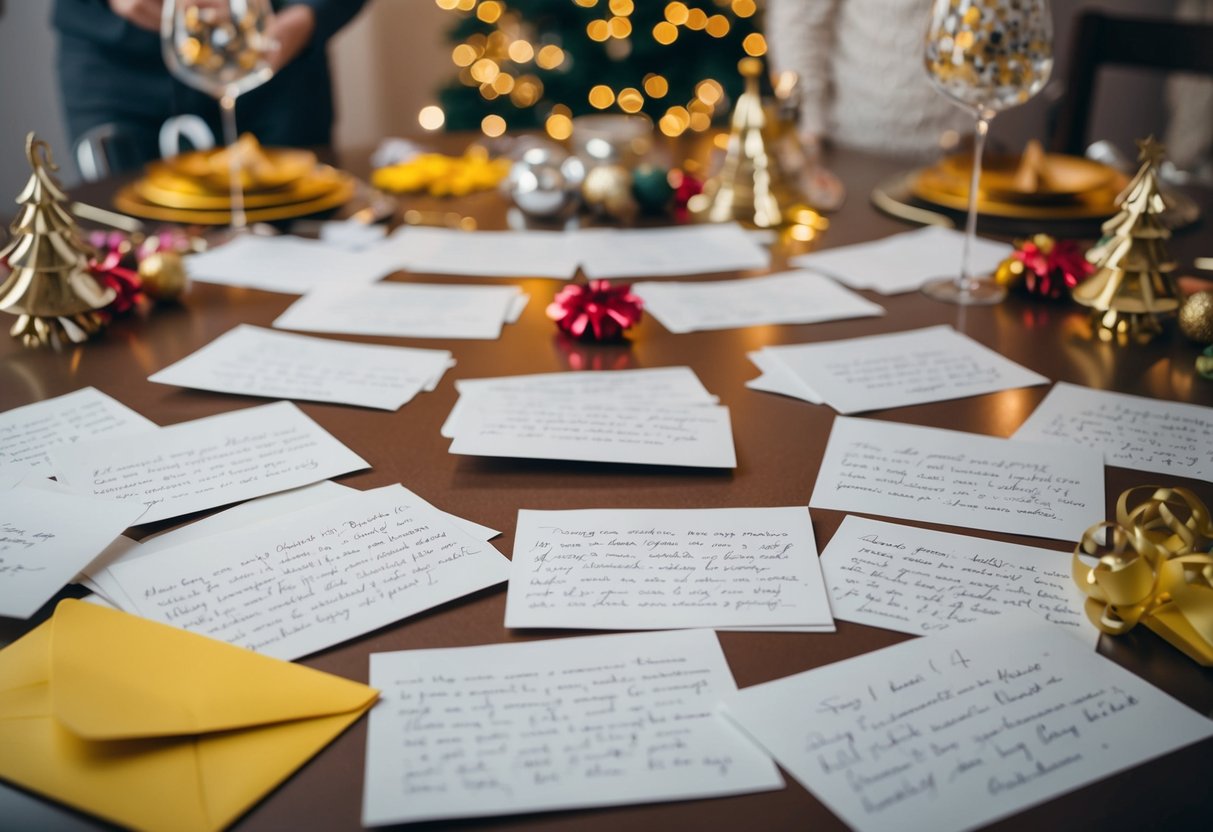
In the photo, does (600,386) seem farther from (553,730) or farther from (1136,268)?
(1136,268)

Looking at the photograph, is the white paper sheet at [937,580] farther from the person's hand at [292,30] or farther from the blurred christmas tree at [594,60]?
the blurred christmas tree at [594,60]

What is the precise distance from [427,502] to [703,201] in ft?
3.14

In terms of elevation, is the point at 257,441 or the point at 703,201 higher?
the point at 703,201

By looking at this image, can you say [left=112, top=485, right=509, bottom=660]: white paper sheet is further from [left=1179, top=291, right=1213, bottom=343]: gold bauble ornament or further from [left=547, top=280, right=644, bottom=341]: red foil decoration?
[left=1179, top=291, right=1213, bottom=343]: gold bauble ornament

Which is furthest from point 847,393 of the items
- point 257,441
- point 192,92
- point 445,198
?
point 192,92

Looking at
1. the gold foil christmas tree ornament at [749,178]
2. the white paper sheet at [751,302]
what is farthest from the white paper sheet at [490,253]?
the gold foil christmas tree ornament at [749,178]

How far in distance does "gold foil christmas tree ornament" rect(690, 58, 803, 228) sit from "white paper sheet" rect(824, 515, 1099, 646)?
870 mm

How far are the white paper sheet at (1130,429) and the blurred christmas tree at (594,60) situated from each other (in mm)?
2349

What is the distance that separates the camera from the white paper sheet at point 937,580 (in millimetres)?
646

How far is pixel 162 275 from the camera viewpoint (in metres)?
1.16

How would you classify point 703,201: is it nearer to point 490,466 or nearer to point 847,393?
point 847,393

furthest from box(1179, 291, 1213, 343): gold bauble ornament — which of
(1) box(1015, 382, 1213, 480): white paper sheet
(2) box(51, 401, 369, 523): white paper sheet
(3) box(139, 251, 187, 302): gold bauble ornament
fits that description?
(3) box(139, 251, 187, 302): gold bauble ornament

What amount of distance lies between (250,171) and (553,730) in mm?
1210

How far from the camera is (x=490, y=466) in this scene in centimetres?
83
